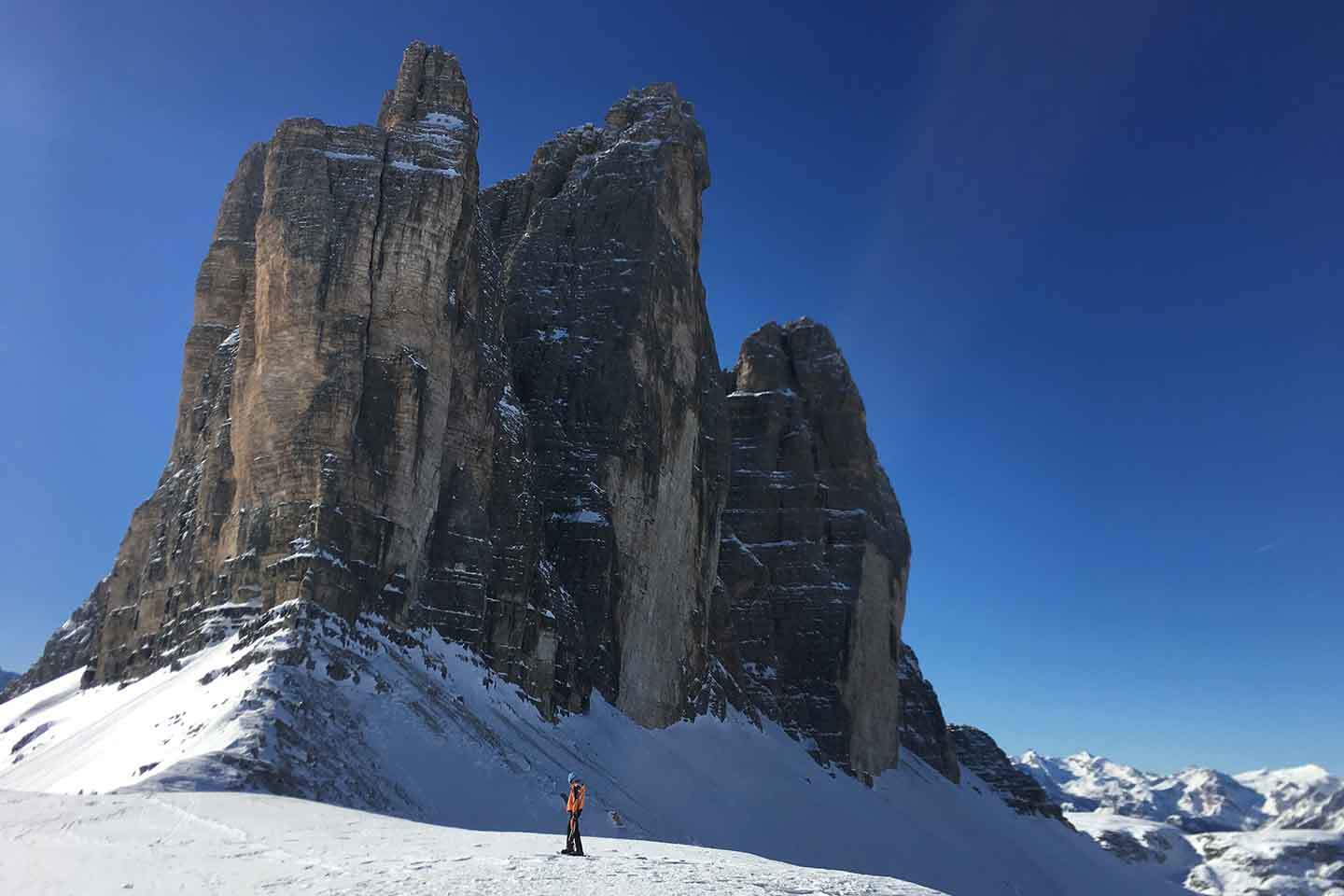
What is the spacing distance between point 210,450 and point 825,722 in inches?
2210

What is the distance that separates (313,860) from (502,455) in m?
33.3

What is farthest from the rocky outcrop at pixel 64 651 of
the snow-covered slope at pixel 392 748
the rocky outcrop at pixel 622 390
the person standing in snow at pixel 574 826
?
the person standing in snow at pixel 574 826

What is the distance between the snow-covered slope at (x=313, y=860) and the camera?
1573 cm

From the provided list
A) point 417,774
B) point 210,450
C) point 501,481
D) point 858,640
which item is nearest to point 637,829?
point 417,774

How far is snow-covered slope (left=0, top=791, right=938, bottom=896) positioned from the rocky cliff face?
1684cm

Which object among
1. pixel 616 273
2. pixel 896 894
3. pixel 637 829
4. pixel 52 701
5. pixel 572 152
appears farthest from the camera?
pixel 572 152

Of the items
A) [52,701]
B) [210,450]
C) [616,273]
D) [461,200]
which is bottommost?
A: [52,701]

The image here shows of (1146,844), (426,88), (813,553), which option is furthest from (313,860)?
(1146,844)

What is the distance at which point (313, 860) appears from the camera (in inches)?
688

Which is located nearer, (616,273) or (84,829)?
(84,829)

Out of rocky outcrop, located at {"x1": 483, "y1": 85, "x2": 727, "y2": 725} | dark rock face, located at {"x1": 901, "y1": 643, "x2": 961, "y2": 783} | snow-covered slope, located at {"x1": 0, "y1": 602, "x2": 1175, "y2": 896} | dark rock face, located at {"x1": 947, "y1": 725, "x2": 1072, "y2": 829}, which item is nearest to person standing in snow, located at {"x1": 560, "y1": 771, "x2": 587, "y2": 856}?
snow-covered slope, located at {"x1": 0, "y1": 602, "x2": 1175, "y2": 896}

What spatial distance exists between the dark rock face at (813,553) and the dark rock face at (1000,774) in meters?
33.9

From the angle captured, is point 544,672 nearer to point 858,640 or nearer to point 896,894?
point 896,894

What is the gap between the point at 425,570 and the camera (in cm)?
4441
